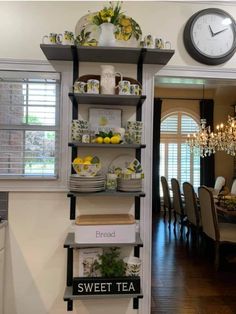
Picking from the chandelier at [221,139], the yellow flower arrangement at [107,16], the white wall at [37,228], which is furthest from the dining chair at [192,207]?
the yellow flower arrangement at [107,16]

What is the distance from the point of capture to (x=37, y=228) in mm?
2168

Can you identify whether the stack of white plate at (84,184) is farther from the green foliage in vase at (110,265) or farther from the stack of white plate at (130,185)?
the green foliage in vase at (110,265)

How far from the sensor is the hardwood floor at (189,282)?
257 cm

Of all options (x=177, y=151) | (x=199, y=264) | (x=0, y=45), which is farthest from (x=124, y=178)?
(x=177, y=151)

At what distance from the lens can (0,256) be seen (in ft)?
6.73

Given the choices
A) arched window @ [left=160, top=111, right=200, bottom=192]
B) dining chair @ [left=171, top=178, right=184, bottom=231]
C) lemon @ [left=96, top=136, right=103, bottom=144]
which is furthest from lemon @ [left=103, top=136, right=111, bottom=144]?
arched window @ [left=160, top=111, right=200, bottom=192]

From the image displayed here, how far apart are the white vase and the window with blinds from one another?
1.61 feet

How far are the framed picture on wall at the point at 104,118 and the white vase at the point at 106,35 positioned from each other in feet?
1.59

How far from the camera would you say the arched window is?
22.8ft

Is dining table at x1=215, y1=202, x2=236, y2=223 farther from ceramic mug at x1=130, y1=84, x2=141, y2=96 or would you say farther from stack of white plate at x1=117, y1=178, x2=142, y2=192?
ceramic mug at x1=130, y1=84, x2=141, y2=96

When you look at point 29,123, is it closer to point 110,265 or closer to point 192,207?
point 110,265

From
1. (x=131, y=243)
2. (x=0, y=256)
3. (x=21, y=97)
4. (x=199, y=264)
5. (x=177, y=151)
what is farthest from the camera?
(x=177, y=151)

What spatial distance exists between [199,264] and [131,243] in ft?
7.01

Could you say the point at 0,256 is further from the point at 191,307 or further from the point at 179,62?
the point at 179,62
